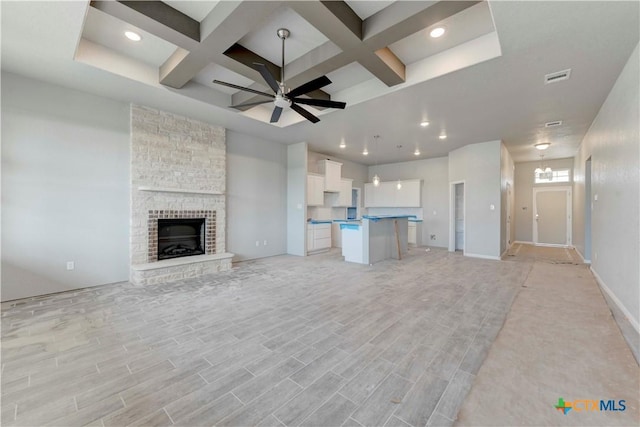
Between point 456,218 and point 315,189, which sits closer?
point 315,189

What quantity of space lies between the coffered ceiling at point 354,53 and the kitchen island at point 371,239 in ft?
7.62

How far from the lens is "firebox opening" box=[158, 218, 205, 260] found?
5.03 m

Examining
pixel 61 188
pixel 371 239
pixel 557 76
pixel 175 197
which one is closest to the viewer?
pixel 557 76

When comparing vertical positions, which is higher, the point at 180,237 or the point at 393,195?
the point at 393,195

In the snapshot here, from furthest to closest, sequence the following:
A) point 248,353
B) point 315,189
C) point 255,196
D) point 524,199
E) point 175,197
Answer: point 524,199 → point 315,189 → point 255,196 → point 175,197 → point 248,353

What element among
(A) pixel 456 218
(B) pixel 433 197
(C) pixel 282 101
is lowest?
(A) pixel 456 218

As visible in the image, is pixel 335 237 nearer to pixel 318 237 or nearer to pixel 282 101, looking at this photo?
pixel 318 237

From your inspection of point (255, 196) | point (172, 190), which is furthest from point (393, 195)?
point (172, 190)

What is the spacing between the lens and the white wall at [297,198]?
7102mm

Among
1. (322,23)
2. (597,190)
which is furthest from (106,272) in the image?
(597,190)

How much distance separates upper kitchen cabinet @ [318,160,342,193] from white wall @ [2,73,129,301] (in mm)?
4998

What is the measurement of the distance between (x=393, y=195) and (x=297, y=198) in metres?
4.03

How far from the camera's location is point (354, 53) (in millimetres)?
3090

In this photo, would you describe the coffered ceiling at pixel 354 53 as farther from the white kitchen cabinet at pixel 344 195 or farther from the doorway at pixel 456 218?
the white kitchen cabinet at pixel 344 195
